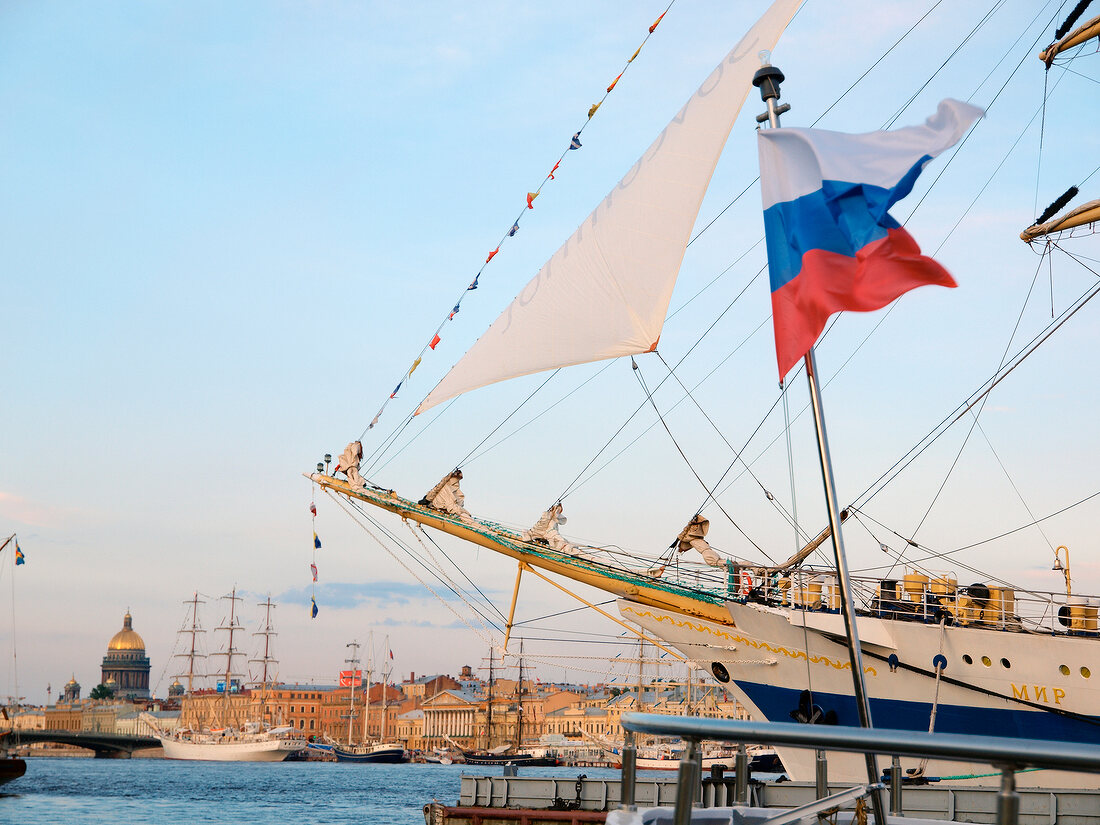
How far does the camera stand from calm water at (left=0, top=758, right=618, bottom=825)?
4066 centimetres

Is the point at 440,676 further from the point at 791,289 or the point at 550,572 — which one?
the point at 791,289

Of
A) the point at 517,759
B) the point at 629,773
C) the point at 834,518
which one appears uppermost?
the point at 834,518

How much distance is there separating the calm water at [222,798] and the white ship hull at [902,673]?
2213cm

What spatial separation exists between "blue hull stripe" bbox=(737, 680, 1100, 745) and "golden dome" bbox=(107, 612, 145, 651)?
7522 inches

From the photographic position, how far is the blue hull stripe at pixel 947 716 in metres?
16.1

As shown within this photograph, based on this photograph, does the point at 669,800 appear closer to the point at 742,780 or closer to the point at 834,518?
the point at 834,518

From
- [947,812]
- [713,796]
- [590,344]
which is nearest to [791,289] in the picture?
[590,344]

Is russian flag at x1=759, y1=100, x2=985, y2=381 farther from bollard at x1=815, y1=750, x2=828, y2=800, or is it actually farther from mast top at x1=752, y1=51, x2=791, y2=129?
bollard at x1=815, y1=750, x2=828, y2=800

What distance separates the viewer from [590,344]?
11.7 meters

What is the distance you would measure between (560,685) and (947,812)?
13136cm

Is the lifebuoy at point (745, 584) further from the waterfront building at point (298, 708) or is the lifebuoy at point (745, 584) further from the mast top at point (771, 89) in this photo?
the waterfront building at point (298, 708)

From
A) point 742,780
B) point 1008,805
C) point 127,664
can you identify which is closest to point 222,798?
point 742,780

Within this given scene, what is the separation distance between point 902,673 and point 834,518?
1213 cm

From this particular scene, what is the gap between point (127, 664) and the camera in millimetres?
187875
